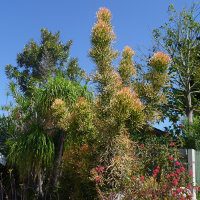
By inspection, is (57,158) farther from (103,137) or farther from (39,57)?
(39,57)

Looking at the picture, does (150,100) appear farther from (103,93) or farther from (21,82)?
(21,82)

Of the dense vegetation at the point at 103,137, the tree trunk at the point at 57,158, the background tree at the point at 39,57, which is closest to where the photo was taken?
the dense vegetation at the point at 103,137

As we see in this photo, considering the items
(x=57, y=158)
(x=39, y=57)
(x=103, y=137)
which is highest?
(x=39, y=57)

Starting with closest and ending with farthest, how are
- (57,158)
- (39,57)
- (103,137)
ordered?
(103,137) → (57,158) → (39,57)

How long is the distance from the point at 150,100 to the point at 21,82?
14.6 metres

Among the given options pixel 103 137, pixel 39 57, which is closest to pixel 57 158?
pixel 103 137

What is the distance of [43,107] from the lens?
8.45m

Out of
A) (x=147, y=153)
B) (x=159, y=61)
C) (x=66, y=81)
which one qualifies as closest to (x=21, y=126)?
(x=66, y=81)

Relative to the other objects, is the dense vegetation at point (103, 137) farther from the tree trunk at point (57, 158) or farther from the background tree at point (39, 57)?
the background tree at point (39, 57)

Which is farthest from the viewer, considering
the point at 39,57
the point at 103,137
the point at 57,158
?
the point at 39,57

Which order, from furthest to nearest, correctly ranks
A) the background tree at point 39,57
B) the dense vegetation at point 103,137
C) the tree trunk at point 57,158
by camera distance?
the background tree at point 39,57 → the tree trunk at point 57,158 → the dense vegetation at point 103,137

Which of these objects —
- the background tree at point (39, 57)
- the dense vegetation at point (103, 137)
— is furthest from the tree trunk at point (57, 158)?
the background tree at point (39, 57)

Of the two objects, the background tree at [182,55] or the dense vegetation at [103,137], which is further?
the background tree at [182,55]

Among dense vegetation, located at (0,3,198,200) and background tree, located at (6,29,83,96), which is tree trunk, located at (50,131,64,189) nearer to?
dense vegetation, located at (0,3,198,200)
